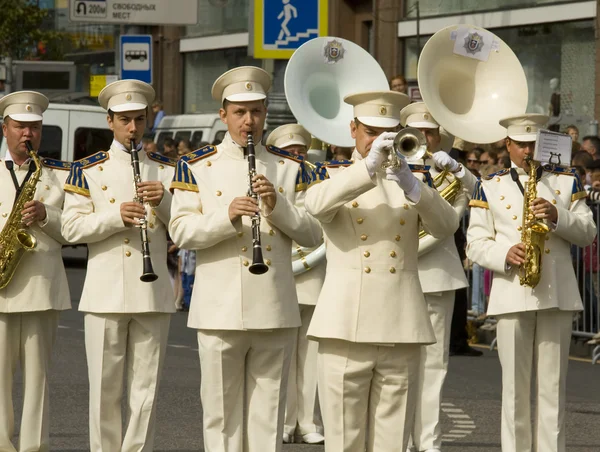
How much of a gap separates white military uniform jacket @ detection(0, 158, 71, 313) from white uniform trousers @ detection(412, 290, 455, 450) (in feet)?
7.48

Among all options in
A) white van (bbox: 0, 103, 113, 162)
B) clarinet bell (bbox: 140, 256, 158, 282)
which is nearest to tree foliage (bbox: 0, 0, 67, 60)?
white van (bbox: 0, 103, 113, 162)

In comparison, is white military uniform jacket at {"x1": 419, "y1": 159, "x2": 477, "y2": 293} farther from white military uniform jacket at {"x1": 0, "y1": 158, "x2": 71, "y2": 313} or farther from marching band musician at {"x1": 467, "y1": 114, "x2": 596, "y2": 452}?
white military uniform jacket at {"x1": 0, "y1": 158, "x2": 71, "y2": 313}

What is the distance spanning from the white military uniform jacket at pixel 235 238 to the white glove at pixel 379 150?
87cm

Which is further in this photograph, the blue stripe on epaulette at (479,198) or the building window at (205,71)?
the building window at (205,71)

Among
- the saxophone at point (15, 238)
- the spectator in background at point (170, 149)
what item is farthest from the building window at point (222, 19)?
the saxophone at point (15, 238)

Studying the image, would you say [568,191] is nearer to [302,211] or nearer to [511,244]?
[511,244]

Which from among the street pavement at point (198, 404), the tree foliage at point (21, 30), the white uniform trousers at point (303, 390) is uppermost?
the tree foliage at point (21, 30)

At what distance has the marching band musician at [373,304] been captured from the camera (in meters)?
7.29

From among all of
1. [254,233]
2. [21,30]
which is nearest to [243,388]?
[254,233]

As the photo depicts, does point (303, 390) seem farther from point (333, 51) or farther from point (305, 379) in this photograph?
point (333, 51)

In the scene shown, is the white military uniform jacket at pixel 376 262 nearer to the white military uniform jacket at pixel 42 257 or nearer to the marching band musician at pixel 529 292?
the marching band musician at pixel 529 292

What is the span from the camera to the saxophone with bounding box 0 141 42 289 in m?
8.93

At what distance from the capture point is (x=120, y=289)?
8539 millimetres

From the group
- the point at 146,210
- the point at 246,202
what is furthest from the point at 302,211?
the point at 146,210
